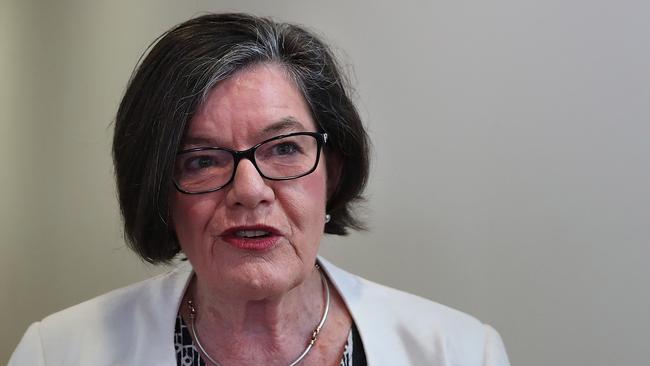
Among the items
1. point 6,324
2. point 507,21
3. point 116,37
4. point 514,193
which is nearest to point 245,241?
point 514,193

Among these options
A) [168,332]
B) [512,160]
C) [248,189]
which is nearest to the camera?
[248,189]

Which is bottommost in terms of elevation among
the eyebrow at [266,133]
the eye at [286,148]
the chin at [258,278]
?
the chin at [258,278]

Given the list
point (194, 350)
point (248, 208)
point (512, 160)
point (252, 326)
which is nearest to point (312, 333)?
point (252, 326)

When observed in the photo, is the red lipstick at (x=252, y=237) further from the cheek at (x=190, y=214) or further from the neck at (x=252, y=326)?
the neck at (x=252, y=326)

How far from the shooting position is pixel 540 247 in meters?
1.28

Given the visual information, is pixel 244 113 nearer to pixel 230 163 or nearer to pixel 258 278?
pixel 230 163

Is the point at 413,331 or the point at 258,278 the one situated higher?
the point at 258,278

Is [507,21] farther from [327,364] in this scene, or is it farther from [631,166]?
[327,364]

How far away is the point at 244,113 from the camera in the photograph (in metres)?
0.96

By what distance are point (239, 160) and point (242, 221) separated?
0.10 meters

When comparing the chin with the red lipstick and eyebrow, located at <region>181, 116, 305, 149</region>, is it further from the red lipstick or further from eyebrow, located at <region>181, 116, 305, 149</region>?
eyebrow, located at <region>181, 116, 305, 149</region>

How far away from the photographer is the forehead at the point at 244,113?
37.6 inches

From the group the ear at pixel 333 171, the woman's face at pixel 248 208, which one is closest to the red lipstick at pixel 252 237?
the woman's face at pixel 248 208

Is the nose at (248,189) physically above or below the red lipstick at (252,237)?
above
